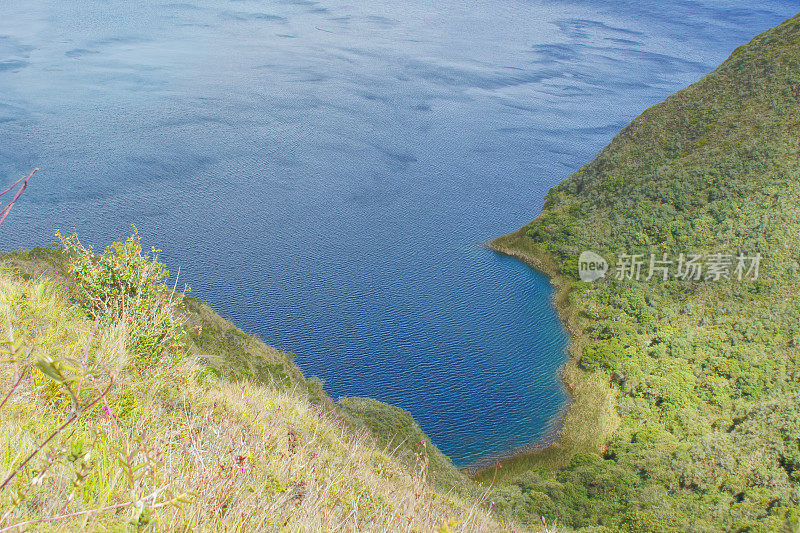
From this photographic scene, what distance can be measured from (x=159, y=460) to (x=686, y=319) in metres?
32.6

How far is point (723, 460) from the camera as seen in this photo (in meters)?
20.1

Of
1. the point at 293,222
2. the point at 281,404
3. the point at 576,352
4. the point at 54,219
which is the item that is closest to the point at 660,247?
the point at 576,352

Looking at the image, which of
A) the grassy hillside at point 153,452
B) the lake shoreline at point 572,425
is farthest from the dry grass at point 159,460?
the lake shoreline at point 572,425

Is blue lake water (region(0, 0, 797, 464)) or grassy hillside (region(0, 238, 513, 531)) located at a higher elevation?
grassy hillside (region(0, 238, 513, 531))

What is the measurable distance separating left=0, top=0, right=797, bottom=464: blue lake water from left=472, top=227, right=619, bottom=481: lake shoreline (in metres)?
0.57

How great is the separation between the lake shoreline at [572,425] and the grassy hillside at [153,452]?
15.3 m

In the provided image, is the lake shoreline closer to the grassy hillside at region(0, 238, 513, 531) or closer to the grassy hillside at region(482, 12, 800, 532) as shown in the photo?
the grassy hillside at region(482, 12, 800, 532)

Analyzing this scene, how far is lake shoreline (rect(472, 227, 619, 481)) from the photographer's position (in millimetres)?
22828

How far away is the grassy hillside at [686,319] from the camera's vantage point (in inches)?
750

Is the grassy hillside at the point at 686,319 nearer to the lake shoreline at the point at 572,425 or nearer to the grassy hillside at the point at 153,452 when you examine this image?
the lake shoreline at the point at 572,425

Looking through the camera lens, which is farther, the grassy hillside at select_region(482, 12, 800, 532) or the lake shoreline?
the lake shoreline

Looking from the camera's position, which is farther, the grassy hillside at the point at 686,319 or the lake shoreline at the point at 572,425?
the lake shoreline at the point at 572,425

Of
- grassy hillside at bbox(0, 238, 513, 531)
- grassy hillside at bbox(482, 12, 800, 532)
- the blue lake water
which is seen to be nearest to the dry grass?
grassy hillside at bbox(0, 238, 513, 531)

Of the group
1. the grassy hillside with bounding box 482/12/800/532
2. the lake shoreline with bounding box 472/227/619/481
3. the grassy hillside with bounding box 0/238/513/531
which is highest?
the grassy hillside with bounding box 0/238/513/531
